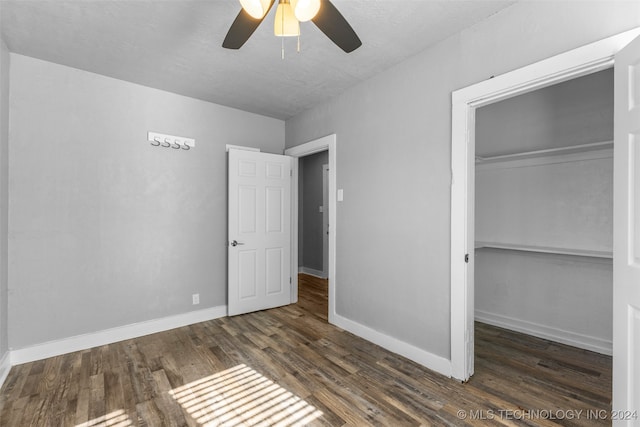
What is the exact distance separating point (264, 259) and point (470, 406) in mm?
2707

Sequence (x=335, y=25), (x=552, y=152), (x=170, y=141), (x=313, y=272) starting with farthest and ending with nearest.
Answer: (x=313, y=272), (x=170, y=141), (x=552, y=152), (x=335, y=25)

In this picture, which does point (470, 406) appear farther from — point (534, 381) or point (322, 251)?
point (322, 251)

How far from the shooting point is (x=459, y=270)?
2.26 metres

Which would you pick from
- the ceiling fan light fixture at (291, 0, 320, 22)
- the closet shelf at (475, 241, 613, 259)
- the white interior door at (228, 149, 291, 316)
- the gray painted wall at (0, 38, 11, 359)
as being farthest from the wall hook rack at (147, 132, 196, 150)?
the closet shelf at (475, 241, 613, 259)

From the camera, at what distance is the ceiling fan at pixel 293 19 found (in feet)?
4.52

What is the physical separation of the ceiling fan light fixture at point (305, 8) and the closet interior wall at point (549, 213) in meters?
2.64

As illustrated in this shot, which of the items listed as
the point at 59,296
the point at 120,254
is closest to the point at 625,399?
the point at 120,254

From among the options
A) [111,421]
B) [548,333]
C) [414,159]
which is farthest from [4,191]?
[548,333]

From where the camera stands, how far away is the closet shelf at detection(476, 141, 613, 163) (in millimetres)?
2565

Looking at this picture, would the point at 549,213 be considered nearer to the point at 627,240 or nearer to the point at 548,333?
the point at 548,333

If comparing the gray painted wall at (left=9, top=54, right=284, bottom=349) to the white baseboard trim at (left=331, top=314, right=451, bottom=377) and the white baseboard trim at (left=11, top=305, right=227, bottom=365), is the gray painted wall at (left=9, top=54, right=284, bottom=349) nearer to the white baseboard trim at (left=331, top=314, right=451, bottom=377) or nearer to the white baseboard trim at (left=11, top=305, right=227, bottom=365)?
the white baseboard trim at (left=11, top=305, right=227, bottom=365)

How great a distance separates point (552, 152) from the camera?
9.29 ft

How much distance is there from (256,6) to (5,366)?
3.26 meters

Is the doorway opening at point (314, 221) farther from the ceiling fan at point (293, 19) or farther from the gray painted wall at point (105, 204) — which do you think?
the ceiling fan at point (293, 19)
